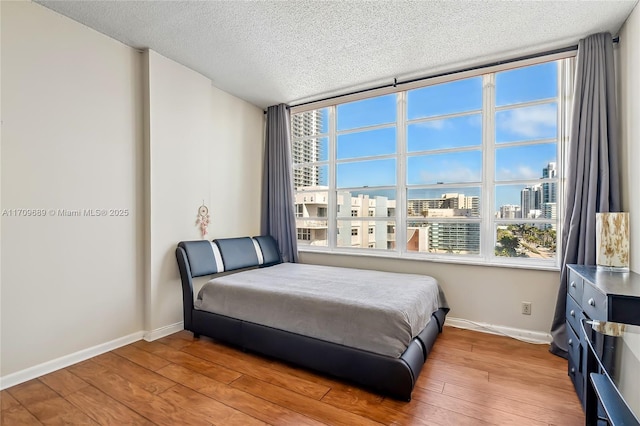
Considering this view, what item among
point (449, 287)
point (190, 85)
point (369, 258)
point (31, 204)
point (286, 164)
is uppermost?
point (190, 85)

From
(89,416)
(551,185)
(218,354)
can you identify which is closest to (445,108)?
(551,185)

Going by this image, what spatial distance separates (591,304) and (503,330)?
1.41 m

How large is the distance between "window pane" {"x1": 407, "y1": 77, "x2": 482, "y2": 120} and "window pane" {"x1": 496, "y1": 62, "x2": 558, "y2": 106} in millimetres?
211

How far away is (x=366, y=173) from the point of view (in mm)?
3945

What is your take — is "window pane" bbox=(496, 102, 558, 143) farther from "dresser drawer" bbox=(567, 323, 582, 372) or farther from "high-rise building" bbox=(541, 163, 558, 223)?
"dresser drawer" bbox=(567, 323, 582, 372)

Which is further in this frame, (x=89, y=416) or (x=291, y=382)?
(x=291, y=382)

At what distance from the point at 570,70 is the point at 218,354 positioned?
4.04 meters

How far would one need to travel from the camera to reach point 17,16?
→ 215 centimetres

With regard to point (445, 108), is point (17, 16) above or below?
above

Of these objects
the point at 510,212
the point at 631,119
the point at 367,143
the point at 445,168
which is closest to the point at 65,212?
the point at 367,143

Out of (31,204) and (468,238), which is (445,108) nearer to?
(468,238)

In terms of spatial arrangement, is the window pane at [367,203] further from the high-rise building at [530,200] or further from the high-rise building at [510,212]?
the high-rise building at [530,200]

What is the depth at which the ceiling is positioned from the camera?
88.7 inches

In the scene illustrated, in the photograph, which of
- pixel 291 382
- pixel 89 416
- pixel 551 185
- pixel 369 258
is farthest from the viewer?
pixel 369 258
